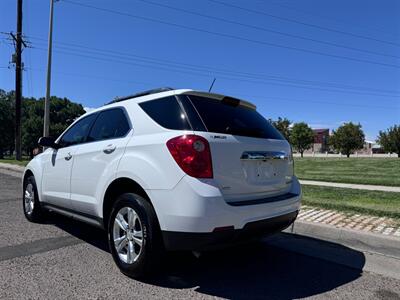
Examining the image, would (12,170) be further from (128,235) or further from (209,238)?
(209,238)

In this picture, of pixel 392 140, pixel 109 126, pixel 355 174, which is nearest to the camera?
pixel 109 126

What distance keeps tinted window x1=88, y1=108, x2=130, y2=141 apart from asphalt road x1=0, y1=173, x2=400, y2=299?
1421 mm

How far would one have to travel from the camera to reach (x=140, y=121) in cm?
400

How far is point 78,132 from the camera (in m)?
5.20

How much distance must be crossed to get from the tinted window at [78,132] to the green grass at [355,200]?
15.1 ft

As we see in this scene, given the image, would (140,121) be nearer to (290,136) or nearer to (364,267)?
(364,267)

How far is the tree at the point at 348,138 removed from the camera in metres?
63.5

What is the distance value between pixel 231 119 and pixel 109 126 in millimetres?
1521

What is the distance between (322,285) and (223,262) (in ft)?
3.71

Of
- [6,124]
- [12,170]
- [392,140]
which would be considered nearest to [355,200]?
[12,170]

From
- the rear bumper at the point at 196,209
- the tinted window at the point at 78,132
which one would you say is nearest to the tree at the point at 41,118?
the tinted window at the point at 78,132

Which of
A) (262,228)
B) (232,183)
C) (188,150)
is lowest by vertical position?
(262,228)

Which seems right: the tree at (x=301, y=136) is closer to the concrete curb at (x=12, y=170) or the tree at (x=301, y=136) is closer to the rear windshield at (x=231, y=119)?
the concrete curb at (x=12, y=170)

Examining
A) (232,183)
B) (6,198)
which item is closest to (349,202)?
(232,183)
